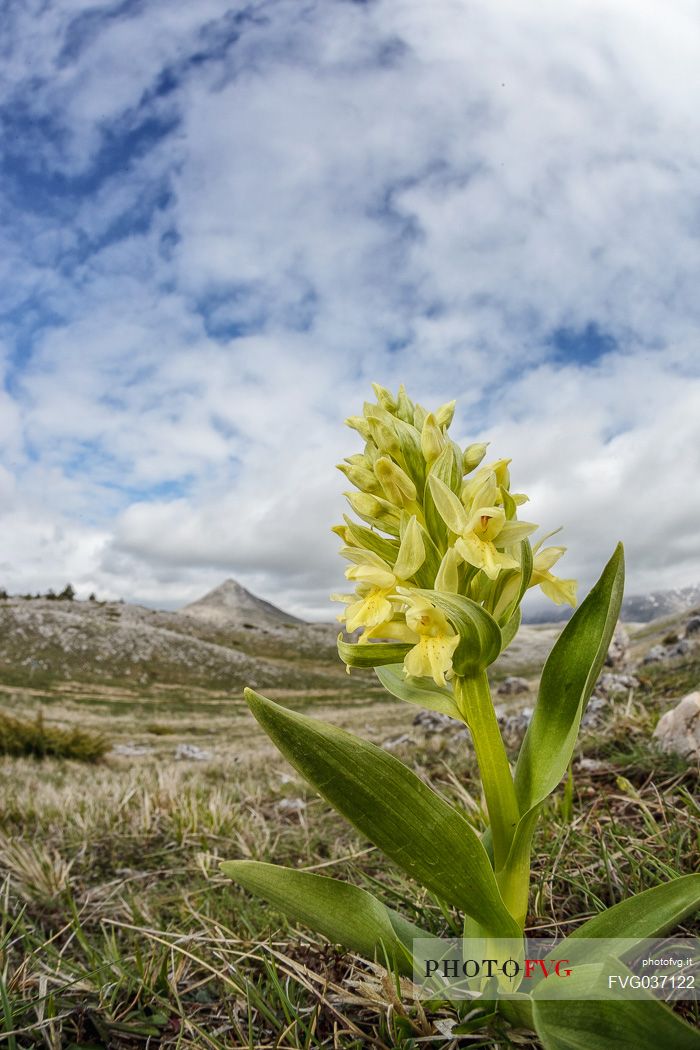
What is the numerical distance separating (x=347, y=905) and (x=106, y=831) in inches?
138

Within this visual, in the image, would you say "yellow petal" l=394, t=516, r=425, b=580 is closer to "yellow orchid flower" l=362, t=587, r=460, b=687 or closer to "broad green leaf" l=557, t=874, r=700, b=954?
"yellow orchid flower" l=362, t=587, r=460, b=687

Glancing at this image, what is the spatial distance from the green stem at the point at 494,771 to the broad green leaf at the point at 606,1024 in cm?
51

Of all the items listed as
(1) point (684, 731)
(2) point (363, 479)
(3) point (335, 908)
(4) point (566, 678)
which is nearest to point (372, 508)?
(2) point (363, 479)

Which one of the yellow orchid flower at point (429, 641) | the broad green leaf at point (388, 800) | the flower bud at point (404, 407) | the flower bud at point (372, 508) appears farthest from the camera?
the flower bud at point (404, 407)

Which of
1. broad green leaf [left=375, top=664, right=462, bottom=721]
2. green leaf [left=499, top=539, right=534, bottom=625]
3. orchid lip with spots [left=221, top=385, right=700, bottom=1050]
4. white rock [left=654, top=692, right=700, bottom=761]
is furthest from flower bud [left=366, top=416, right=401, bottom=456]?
white rock [left=654, top=692, right=700, bottom=761]

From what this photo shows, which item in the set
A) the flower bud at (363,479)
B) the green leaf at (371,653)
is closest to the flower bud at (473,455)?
the flower bud at (363,479)

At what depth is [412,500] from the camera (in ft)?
8.10

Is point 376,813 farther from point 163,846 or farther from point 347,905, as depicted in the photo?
point 163,846

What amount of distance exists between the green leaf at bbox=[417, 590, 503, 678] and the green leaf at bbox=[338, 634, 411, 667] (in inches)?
10.2

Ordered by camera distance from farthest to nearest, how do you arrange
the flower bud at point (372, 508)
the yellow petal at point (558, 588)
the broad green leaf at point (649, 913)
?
1. the yellow petal at point (558, 588)
2. the flower bud at point (372, 508)
3. the broad green leaf at point (649, 913)

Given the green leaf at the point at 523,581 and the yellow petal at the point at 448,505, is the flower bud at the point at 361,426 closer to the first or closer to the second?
the yellow petal at the point at 448,505

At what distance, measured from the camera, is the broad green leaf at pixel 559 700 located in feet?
7.11

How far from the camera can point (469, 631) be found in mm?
2145

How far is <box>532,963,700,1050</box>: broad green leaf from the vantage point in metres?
1.46
